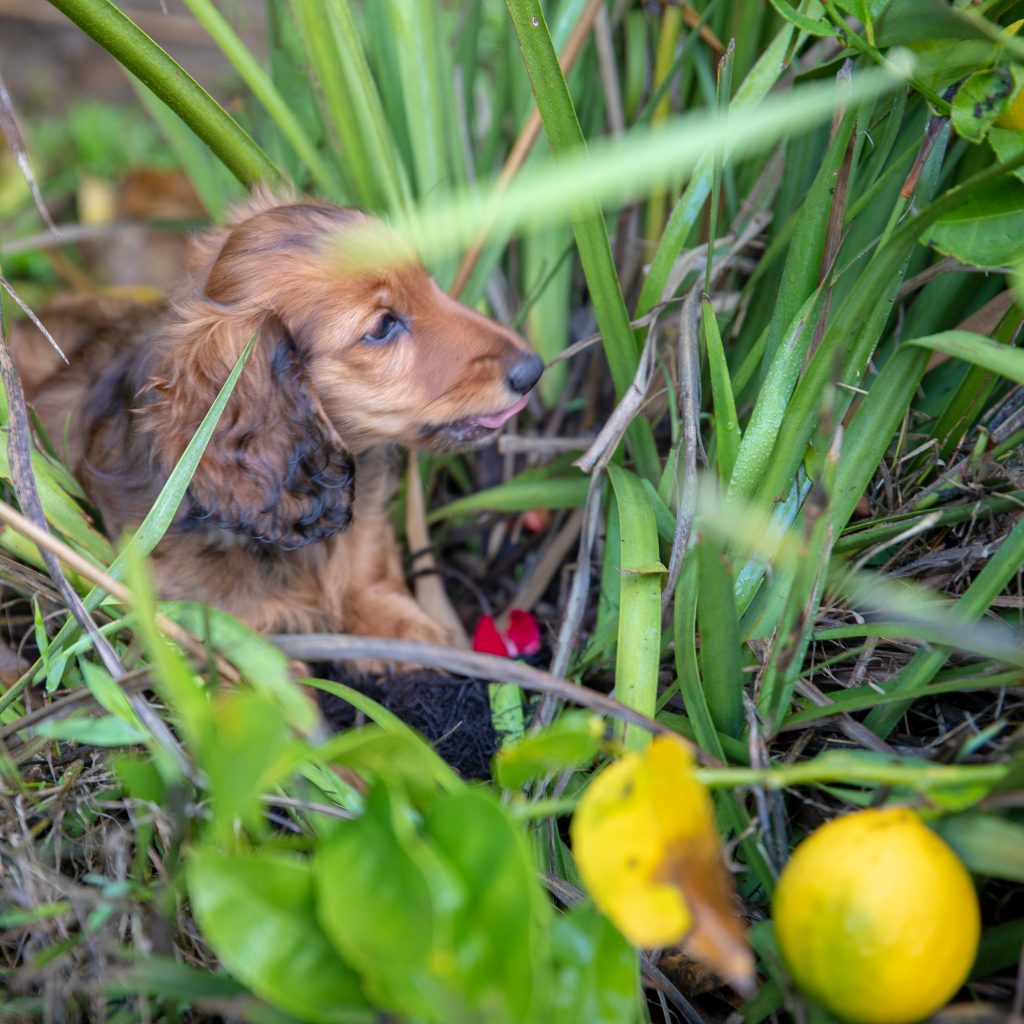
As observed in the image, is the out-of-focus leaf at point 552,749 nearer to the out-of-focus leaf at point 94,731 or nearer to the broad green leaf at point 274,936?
the broad green leaf at point 274,936

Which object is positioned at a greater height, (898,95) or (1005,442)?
(898,95)

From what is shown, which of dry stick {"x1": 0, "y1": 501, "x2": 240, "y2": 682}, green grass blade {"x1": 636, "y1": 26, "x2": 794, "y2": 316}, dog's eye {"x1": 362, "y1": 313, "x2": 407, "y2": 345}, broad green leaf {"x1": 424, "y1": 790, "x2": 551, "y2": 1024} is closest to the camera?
broad green leaf {"x1": 424, "y1": 790, "x2": 551, "y2": 1024}

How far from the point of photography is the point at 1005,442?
1.08m

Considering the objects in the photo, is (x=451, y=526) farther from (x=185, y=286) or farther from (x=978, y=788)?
(x=978, y=788)

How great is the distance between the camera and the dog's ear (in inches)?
50.5

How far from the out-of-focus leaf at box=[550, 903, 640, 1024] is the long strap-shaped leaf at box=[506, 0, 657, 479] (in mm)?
800

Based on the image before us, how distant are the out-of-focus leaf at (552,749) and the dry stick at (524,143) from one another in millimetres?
1090

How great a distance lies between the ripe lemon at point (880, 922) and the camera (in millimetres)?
660

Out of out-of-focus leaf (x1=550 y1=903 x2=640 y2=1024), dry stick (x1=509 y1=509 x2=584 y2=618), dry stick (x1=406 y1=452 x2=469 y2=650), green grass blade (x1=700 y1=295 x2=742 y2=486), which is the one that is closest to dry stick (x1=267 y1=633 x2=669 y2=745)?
out-of-focus leaf (x1=550 y1=903 x2=640 y2=1024)

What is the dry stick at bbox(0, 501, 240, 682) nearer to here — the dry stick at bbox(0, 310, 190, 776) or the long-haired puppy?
the dry stick at bbox(0, 310, 190, 776)

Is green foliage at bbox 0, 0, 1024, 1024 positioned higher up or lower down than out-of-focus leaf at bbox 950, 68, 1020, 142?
lower down

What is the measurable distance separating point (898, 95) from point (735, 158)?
45cm

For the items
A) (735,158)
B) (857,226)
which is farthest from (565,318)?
(857,226)

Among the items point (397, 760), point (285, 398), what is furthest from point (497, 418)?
point (397, 760)
